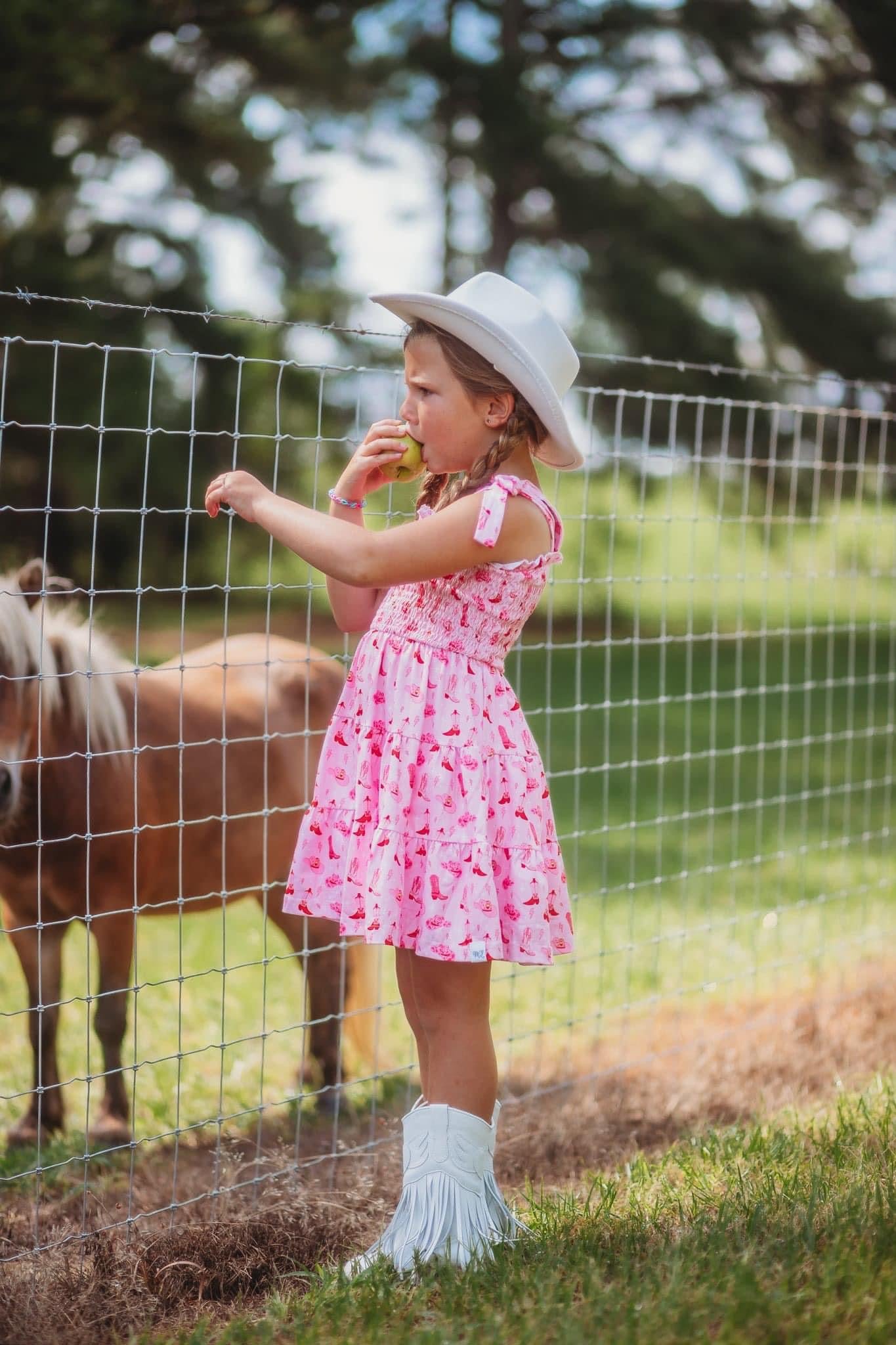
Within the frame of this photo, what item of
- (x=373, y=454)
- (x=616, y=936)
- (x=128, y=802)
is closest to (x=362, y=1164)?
(x=128, y=802)

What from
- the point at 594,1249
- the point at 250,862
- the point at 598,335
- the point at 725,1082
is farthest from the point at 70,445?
the point at 594,1249

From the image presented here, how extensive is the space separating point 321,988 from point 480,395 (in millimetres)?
2266

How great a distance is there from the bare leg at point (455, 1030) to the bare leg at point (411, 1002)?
2cm

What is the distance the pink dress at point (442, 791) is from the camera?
216cm

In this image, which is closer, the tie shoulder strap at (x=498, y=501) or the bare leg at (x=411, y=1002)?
the tie shoulder strap at (x=498, y=501)

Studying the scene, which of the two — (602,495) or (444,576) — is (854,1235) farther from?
(602,495)

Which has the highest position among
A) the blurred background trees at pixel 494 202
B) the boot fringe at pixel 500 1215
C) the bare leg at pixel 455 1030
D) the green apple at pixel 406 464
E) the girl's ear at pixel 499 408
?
the blurred background trees at pixel 494 202

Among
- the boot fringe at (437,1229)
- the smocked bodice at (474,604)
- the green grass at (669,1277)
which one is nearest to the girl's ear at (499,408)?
the smocked bodice at (474,604)

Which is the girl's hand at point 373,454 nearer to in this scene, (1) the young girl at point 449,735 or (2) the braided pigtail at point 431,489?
(1) the young girl at point 449,735

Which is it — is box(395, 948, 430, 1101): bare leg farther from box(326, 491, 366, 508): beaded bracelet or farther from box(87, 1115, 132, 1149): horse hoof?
box(87, 1115, 132, 1149): horse hoof

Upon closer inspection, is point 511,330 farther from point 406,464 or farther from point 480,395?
A: point 406,464

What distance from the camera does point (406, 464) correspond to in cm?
228

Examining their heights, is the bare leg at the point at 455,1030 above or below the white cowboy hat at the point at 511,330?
Result: below

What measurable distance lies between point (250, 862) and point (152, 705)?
572 millimetres
